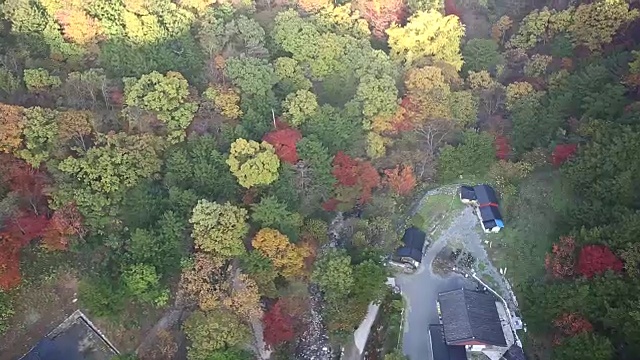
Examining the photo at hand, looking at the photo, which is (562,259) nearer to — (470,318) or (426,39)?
(470,318)

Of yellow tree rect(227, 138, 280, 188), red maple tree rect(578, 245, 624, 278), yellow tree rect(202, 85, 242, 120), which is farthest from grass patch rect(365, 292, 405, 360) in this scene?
yellow tree rect(202, 85, 242, 120)

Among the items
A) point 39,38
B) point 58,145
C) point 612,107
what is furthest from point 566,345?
point 39,38

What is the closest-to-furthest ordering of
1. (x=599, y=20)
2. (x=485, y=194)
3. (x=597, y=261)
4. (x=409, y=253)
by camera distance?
(x=597, y=261)
(x=409, y=253)
(x=485, y=194)
(x=599, y=20)

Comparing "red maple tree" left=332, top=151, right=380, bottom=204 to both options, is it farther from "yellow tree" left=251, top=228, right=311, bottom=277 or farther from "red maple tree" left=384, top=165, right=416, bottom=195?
"yellow tree" left=251, top=228, right=311, bottom=277

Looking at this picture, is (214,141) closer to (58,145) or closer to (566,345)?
(58,145)

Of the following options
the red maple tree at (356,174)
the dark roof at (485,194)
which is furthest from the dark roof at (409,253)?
the dark roof at (485,194)

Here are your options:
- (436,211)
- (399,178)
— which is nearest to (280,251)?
(399,178)
